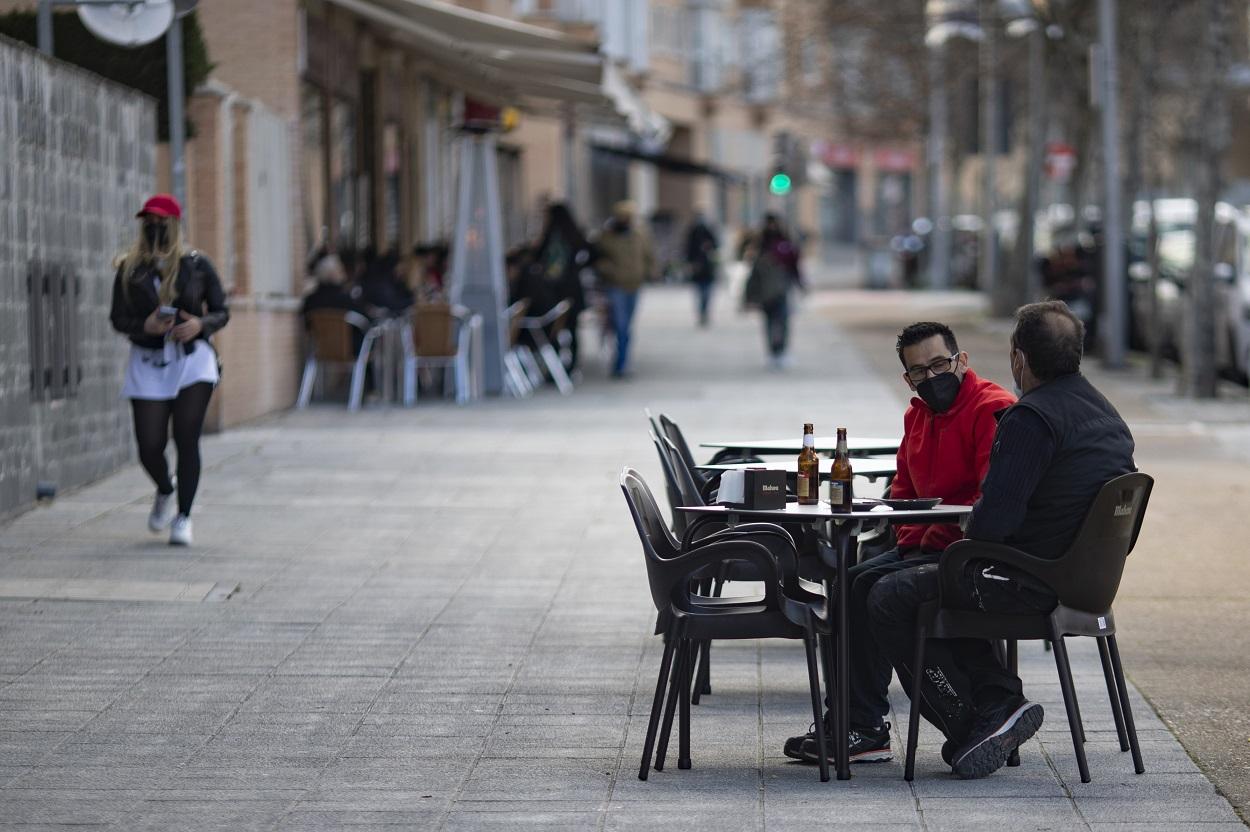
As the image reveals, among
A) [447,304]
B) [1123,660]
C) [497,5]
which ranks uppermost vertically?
[497,5]

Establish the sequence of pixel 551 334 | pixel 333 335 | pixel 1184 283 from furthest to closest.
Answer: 1. pixel 1184 283
2. pixel 551 334
3. pixel 333 335

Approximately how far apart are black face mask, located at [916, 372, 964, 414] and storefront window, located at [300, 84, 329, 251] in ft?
45.8

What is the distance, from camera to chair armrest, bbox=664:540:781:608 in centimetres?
607

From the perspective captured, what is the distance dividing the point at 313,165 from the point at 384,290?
8.27 ft

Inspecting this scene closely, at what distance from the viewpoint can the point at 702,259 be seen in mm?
31422

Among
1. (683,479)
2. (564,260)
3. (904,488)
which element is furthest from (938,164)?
(904,488)

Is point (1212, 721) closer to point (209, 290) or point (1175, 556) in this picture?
point (1175, 556)

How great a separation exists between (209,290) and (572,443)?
549 centimetres

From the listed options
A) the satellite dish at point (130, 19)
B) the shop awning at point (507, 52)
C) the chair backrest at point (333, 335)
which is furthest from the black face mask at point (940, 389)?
the shop awning at point (507, 52)

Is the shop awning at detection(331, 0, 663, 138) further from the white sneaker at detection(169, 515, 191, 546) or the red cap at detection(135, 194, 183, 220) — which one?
the white sneaker at detection(169, 515, 191, 546)

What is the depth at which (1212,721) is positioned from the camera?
22.7 ft

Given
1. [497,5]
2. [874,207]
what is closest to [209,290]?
[497,5]

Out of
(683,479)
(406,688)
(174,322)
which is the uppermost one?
(174,322)

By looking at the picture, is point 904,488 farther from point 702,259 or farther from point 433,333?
point 702,259
